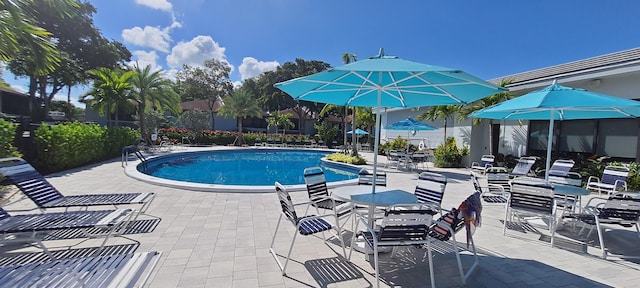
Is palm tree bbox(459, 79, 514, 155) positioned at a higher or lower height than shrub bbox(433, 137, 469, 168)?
higher

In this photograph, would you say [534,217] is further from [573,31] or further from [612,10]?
[573,31]

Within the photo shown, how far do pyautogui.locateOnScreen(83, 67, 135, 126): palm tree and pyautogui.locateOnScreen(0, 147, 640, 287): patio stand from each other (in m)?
12.7

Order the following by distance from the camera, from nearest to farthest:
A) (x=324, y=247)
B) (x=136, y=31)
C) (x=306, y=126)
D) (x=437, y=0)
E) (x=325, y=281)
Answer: (x=325, y=281) → (x=324, y=247) → (x=437, y=0) → (x=136, y=31) → (x=306, y=126)

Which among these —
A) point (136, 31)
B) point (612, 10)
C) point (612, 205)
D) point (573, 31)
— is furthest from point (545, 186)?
point (136, 31)

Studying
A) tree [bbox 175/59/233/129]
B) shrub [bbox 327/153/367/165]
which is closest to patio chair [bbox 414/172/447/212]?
shrub [bbox 327/153/367/165]

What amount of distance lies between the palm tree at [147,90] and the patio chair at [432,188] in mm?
19075

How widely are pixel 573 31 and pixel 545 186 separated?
11493 millimetres

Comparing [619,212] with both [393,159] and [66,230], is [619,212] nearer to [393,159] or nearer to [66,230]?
[66,230]

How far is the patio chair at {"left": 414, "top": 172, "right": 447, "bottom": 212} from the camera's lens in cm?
434

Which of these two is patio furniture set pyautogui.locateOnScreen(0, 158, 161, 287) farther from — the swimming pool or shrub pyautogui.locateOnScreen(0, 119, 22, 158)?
the swimming pool

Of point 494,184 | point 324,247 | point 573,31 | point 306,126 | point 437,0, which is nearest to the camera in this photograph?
point 324,247

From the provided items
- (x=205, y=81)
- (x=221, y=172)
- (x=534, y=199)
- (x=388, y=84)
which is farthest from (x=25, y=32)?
(x=205, y=81)

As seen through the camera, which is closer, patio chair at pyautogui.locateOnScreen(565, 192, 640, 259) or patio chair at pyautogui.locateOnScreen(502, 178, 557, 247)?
patio chair at pyautogui.locateOnScreen(565, 192, 640, 259)

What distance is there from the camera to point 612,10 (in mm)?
8992
